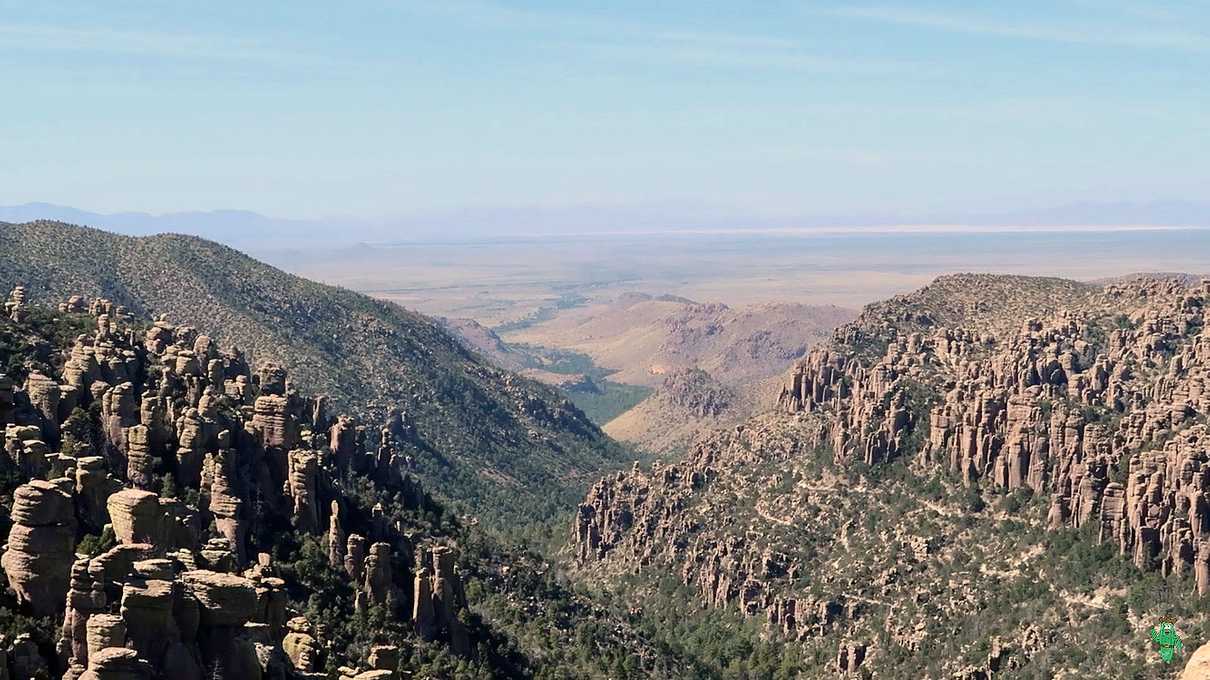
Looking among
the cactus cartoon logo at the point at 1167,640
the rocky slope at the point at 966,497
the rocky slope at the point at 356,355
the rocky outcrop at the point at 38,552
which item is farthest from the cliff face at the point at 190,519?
the rocky slope at the point at 356,355

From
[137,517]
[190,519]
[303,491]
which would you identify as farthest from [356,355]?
[137,517]

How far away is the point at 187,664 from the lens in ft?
141

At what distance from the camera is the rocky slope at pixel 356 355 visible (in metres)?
153

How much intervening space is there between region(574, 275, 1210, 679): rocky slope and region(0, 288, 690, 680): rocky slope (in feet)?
49.3

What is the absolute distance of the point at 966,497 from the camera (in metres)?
104

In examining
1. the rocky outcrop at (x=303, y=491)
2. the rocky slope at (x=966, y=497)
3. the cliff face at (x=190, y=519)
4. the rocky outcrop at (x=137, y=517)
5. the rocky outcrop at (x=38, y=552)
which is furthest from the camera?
the rocky slope at (x=966, y=497)

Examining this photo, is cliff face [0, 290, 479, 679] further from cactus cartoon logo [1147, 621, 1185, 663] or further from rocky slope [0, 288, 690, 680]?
cactus cartoon logo [1147, 621, 1185, 663]

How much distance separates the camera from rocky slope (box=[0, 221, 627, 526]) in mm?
153125

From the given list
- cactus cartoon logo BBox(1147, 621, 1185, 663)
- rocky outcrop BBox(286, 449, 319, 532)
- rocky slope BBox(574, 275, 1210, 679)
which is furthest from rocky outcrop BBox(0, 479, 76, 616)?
rocky slope BBox(574, 275, 1210, 679)

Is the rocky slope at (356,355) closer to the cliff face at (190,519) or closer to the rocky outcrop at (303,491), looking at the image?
the cliff face at (190,519)

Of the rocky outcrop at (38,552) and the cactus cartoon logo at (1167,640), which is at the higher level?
the rocky outcrop at (38,552)

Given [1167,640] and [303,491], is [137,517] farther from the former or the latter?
[1167,640]

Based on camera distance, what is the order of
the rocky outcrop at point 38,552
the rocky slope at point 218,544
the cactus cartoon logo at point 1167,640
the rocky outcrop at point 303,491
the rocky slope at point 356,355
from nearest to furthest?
the rocky slope at point 218,544 < the rocky outcrop at point 38,552 < the rocky outcrop at point 303,491 < the cactus cartoon logo at point 1167,640 < the rocky slope at point 356,355

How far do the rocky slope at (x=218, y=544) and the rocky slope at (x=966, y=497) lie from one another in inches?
591
